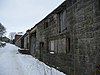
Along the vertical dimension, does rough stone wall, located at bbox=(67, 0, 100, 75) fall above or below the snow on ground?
above

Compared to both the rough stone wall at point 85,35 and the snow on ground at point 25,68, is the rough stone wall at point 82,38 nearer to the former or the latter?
the rough stone wall at point 85,35

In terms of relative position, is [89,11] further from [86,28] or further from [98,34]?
[98,34]

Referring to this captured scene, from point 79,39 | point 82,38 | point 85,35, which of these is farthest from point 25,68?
point 85,35

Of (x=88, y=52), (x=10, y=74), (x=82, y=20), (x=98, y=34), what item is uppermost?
(x=82, y=20)

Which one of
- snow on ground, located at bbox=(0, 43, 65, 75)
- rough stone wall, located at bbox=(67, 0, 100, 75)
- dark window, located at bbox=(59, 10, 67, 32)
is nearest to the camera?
rough stone wall, located at bbox=(67, 0, 100, 75)

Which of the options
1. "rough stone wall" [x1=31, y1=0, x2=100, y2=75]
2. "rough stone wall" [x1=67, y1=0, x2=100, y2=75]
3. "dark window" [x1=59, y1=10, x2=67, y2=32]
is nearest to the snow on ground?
"rough stone wall" [x1=31, y1=0, x2=100, y2=75]

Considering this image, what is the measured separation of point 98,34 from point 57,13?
17.3 ft

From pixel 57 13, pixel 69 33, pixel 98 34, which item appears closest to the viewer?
pixel 98 34

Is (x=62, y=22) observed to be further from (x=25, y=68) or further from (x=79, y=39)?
(x=25, y=68)

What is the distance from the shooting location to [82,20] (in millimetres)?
6570

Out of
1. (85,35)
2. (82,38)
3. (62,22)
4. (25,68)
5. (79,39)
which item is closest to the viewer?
(85,35)

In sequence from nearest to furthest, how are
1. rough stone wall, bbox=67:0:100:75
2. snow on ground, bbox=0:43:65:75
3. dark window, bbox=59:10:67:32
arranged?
rough stone wall, bbox=67:0:100:75 → snow on ground, bbox=0:43:65:75 → dark window, bbox=59:10:67:32

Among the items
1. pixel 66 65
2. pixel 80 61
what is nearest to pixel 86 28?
pixel 80 61

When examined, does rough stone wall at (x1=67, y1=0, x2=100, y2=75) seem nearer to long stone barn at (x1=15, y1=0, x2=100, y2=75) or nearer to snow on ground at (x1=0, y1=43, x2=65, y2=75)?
long stone barn at (x1=15, y1=0, x2=100, y2=75)
